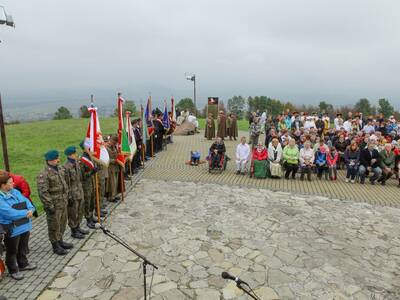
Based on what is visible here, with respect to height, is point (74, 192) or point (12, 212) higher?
point (12, 212)

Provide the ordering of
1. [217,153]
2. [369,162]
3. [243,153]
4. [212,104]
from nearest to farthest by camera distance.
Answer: [369,162] < [243,153] < [217,153] < [212,104]

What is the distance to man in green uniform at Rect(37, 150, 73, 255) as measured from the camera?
19.8 feet

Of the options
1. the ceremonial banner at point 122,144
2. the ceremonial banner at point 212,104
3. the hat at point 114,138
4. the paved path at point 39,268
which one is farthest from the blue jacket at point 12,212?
the ceremonial banner at point 212,104

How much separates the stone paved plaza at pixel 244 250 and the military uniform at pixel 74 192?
0.53m

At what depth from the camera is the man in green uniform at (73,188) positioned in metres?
6.65

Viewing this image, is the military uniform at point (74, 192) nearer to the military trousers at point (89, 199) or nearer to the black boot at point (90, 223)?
the military trousers at point (89, 199)

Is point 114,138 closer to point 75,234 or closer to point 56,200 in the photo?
point 75,234

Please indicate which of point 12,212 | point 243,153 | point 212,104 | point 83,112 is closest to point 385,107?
point 212,104

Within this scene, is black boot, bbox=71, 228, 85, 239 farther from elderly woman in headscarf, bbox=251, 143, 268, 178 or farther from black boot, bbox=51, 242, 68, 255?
elderly woman in headscarf, bbox=251, 143, 268, 178

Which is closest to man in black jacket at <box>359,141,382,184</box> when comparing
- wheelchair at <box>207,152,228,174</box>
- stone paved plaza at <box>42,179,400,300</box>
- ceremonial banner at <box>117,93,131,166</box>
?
stone paved plaza at <box>42,179,400,300</box>

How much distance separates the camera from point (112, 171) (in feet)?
30.3

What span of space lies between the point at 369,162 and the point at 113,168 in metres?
8.83

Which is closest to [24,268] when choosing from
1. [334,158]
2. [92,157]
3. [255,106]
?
[92,157]

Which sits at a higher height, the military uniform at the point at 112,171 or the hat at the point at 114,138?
the hat at the point at 114,138
